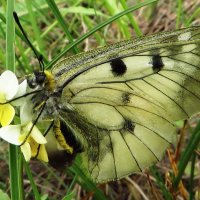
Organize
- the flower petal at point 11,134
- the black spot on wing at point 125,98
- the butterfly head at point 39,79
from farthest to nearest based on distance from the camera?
the black spot on wing at point 125,98 → the butterfly head at point 39,79 → the flower petal at point 11,134

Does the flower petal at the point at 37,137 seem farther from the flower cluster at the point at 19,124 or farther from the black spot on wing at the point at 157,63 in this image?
the black spot on wing at the point at 157,63

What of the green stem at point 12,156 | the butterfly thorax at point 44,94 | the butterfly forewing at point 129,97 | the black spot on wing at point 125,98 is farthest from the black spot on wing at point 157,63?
the green stem at point 12,156

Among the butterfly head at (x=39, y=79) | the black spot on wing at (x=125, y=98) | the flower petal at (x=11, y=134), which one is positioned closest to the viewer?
the flower petal at (x=11, y=134)

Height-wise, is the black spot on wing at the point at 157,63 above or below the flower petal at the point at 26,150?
above

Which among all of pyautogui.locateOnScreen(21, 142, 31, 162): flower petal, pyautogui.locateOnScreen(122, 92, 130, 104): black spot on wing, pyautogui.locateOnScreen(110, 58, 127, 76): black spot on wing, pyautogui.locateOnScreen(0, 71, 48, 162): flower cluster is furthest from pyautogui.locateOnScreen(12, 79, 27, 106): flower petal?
pyautogui.locateOnScreen(122, 92, 130, 104): black spot on wing

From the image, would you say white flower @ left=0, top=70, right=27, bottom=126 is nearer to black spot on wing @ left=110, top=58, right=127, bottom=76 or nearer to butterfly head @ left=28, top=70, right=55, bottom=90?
butterfly head @ left=28, top=70, right=55, bottom=90

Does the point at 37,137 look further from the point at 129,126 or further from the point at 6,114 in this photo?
the point at 129,126

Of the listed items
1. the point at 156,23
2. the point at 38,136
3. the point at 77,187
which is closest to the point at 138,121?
the point at 38,136
